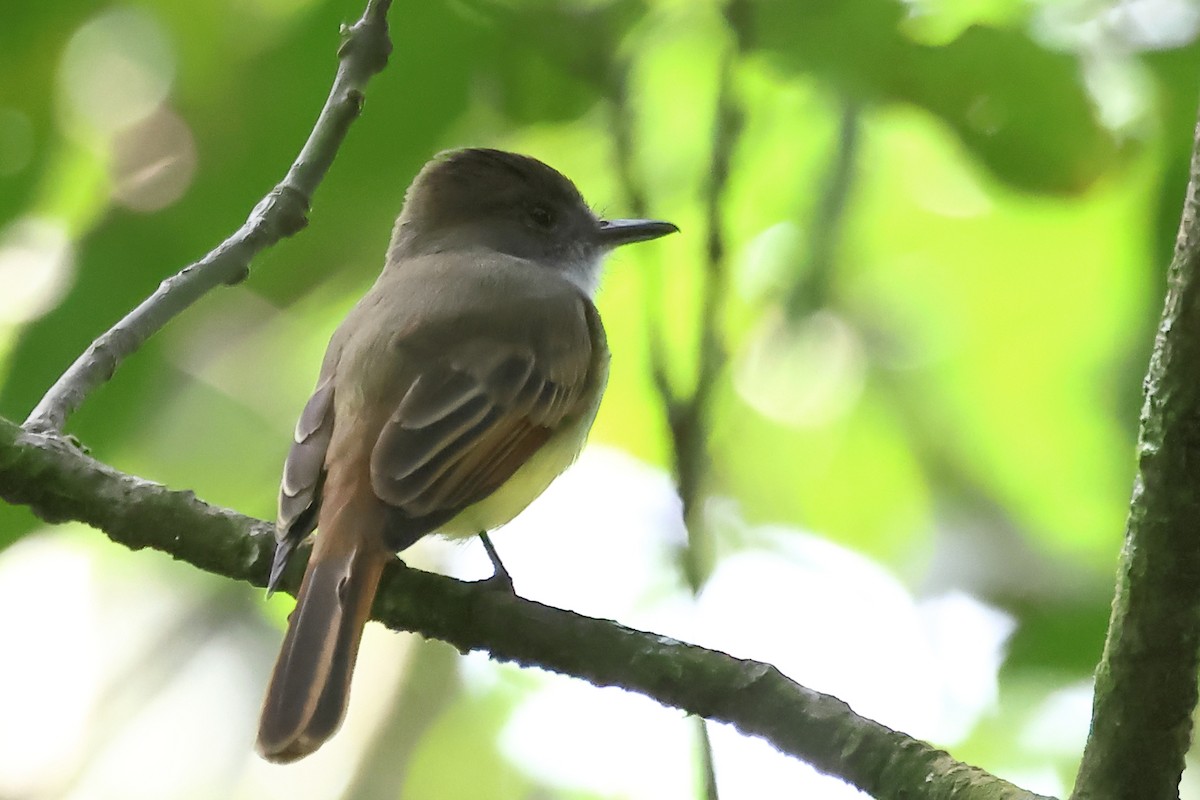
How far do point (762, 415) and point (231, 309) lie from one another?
1.33 metres

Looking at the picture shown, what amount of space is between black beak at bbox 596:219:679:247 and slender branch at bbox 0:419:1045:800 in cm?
107

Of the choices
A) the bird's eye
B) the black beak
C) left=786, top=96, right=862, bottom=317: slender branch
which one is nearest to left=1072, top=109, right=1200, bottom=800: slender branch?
left=786, top=96, right=862, bottom=317: slender branch

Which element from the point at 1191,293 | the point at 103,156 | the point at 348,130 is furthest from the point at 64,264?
the point at 1191,293

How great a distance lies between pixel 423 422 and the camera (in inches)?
112

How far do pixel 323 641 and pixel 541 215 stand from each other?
219 centimetres

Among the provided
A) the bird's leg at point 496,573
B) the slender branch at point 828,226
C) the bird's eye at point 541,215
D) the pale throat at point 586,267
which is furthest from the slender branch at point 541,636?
the bird's eye at point 541,215

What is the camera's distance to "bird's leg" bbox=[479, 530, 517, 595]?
251cm

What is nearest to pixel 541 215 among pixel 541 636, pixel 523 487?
pixel 523 487

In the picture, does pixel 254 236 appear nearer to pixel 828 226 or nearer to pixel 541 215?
pixel 828 226

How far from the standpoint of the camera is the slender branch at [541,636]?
196 cm

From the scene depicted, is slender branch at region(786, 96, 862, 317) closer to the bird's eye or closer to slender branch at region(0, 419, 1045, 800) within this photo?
slender branch at region(0, 419, 1045, 800)

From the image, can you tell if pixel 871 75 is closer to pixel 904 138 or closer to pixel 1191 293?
pixel 904 138

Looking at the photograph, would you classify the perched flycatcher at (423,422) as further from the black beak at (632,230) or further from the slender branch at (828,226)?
the slender branch at (828,226)

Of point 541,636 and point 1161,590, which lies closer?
point 1161,590
